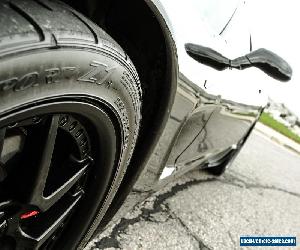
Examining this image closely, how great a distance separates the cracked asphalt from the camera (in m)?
2.10

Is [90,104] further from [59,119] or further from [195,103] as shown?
[195,103]

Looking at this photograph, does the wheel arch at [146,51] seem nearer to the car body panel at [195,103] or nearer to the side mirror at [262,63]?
the car body panel at [195,103]

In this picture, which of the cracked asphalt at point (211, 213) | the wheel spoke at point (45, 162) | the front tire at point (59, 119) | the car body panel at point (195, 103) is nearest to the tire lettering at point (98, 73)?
the front tire at point (59, 119)

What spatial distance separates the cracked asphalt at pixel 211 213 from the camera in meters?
2.10

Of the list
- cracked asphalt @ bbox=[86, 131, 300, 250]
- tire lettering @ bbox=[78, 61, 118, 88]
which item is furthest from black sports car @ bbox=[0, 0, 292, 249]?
cracked asphalt @ bbox=[86, 131, 300, 250]

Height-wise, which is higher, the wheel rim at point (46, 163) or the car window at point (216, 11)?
the car window at point (216, 11)

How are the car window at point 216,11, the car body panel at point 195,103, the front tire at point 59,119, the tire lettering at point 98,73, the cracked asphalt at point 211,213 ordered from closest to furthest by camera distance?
the front tire at point 59,119
the tire lettering at point 98,73
the car body panel at point 195,103
the car window at point 216,11
the cracked asphalt at point 211,213

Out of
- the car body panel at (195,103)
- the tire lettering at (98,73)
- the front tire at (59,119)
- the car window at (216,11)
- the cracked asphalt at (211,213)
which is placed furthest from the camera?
the cracked asphalt at (211,213)

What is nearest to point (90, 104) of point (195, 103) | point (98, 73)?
point (98, 73)

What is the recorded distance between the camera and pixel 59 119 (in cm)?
99

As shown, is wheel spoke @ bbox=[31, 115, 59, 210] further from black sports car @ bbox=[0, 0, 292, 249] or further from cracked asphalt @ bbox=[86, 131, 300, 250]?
cracked asphalt @ bbox=[86, 131, 300, 250]

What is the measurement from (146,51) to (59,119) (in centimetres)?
39

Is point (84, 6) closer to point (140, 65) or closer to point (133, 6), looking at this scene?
point (133, 6)

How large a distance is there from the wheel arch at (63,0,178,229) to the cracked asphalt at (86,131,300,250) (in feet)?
2.24
